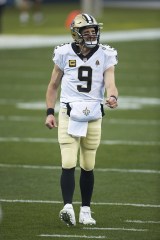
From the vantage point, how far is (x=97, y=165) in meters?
10.7

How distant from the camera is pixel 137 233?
7465 mm

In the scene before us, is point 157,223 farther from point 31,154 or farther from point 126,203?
point 31,154

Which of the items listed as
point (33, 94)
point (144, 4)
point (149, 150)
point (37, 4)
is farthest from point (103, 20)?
point (149, 150)

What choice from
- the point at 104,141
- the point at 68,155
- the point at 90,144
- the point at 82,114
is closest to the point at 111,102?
the point at 82,114

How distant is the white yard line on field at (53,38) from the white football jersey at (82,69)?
16.0m

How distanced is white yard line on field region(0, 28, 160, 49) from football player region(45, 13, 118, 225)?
52.7ft

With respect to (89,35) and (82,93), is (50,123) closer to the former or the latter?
(82,93)

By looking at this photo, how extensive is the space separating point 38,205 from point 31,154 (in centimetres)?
275

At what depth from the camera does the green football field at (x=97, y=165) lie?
773cm

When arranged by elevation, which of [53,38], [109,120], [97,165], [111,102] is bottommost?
[53,38]

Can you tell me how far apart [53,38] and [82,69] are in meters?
18.2

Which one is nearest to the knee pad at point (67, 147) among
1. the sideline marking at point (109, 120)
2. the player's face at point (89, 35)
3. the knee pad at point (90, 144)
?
the knee pad at point (90, 144)

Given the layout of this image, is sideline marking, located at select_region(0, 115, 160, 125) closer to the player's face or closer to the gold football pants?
the gold football pants

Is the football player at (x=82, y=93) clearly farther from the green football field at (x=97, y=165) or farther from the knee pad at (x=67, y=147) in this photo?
the green football field at (x=97, y=165)
